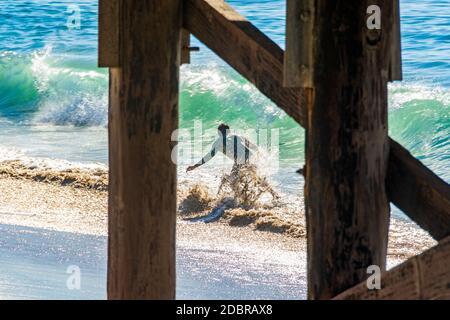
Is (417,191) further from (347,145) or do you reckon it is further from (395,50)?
(395,50)

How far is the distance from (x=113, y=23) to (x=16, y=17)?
1749 cm

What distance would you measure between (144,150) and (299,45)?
2.23 feet

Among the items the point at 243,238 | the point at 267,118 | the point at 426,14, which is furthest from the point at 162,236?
the point at 426,14

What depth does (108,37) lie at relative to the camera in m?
3.86

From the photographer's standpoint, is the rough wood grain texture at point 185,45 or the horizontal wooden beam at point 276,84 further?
the rough wood grain texture at point 185,45

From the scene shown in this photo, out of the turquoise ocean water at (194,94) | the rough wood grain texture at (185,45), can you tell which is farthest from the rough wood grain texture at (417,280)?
the turquoise ocean water at (194,94)

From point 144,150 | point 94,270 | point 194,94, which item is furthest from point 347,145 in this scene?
point 194,94

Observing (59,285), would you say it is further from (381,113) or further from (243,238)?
(381,113)

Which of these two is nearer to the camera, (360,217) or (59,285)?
(360,217)

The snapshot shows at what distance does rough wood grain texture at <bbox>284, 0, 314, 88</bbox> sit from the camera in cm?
340

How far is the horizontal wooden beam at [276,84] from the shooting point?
3494 millimetres

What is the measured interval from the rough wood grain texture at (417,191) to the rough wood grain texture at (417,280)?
26cm

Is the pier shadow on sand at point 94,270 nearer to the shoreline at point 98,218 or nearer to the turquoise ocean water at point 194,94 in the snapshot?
the shoreline at point 98,218
